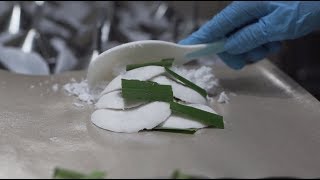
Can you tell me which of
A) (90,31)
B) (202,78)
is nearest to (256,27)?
(202,78)

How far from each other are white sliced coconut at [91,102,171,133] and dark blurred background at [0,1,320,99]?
531mm

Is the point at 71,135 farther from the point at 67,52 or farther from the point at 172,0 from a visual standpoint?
the point at 172,0

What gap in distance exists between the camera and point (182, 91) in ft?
3.77

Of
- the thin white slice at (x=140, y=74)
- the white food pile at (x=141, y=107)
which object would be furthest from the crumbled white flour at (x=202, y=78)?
the thin white slice at (x=140, y=74)

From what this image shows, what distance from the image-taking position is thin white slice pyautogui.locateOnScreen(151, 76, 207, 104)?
1135 millimetres

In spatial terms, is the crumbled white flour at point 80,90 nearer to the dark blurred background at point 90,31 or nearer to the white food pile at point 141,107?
the white food pile at point 141,107

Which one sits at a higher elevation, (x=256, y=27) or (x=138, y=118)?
(x=256, y=27)

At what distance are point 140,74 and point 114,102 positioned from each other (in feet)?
0.31

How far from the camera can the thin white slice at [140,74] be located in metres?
1.13

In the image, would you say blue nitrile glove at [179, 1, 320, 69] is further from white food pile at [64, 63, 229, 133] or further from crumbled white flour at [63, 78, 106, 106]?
crumbled white flour at [63, 78, 106, 106]

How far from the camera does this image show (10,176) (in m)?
0.86

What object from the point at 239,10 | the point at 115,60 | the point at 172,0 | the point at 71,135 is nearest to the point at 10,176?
the point at 71,135

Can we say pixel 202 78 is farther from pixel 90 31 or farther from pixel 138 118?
pixel 90 31

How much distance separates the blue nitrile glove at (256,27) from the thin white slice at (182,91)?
0.78ft
